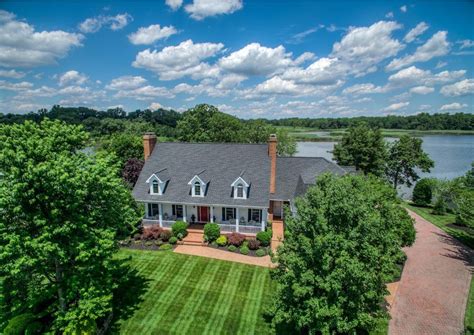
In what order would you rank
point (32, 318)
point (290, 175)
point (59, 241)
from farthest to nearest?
point (290, 175), point (32, 318), point (59, 241)

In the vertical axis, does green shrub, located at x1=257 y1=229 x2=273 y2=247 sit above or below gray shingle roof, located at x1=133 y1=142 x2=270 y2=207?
below

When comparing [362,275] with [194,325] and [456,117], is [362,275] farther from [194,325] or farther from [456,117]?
[456,117]

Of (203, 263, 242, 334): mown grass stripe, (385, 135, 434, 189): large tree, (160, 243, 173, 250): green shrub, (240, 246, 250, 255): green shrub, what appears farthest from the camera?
(385, 135, 434, 189): large tree

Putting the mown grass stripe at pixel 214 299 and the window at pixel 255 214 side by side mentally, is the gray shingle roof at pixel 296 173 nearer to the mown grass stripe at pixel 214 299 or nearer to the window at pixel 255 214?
the window at pixel 255 214

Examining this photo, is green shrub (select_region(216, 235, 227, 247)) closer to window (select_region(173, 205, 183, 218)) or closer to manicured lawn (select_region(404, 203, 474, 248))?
window (select_region(173, 205, 183, 218))

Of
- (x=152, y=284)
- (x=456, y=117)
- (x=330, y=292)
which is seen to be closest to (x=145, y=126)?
(x=152, y=284)

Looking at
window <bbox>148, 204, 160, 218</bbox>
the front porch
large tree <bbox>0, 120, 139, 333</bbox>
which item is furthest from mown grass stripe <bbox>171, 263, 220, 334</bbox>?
window <bbox>148, 204, 160, 218</bbox>

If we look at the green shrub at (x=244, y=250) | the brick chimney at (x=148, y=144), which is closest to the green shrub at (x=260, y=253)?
the green shrub at (x=244, y=250)
